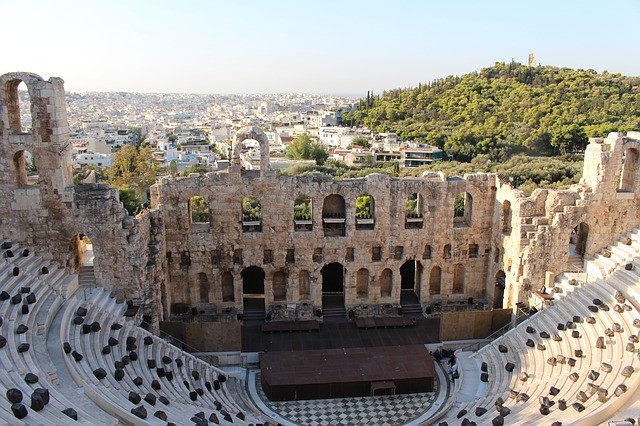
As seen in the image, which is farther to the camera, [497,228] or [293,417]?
[497,228]

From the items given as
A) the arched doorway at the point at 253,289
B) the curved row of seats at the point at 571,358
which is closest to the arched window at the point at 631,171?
the curved row of seats at the point at 571,358

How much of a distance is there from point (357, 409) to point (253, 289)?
12.3 metres

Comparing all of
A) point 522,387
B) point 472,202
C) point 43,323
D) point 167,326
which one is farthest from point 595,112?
point 43,323

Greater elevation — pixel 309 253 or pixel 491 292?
pixel 309 253

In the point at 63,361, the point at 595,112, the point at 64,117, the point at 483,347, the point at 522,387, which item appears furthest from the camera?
the point at 595,112

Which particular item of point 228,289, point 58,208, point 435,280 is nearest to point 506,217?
point 435,280

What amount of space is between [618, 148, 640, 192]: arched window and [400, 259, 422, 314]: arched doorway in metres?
12.3

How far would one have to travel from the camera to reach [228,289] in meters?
31.9

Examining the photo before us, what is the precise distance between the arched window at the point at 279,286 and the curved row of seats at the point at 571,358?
1167cm

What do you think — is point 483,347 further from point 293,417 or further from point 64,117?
point 64,117

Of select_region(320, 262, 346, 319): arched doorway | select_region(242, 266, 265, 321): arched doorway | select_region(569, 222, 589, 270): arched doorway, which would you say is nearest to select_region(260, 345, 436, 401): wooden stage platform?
select_region(242, 266, 265, 321): arched doorway

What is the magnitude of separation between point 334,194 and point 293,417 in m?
12.8

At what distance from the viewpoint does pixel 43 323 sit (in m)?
20.4

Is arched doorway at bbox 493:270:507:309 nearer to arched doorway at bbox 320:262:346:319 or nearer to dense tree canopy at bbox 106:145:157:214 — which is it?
arched doorway at bbox 320:262:346:319
